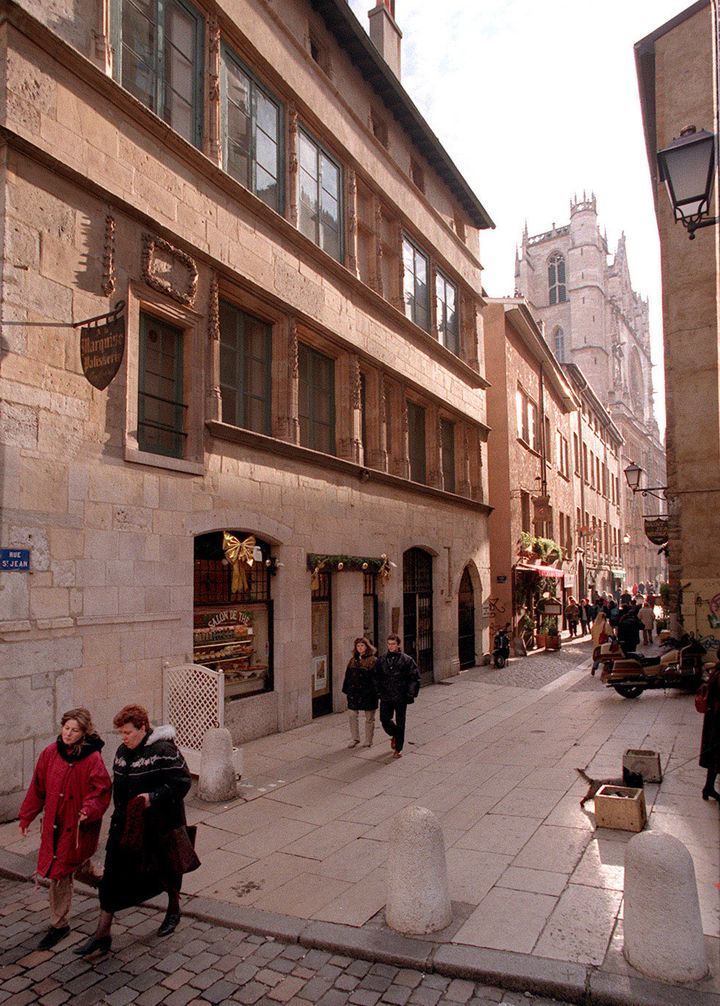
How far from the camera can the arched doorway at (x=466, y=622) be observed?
1998 centimetres

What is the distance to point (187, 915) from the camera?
5.17 meters

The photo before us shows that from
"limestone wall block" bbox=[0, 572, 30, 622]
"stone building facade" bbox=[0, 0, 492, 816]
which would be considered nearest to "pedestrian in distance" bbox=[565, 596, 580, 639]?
"stone building facade" bbox=[0, 0, 492, 816]

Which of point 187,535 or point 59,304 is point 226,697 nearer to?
point 187,535

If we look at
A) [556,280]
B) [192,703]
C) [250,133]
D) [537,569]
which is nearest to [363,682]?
[192,703]

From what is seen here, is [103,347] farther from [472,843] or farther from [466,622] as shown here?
[466,622]

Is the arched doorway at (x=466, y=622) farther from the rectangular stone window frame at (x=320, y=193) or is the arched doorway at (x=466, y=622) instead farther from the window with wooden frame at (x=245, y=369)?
the window with wooden frame at (x=245, y=369)

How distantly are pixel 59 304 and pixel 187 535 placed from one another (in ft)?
10.5

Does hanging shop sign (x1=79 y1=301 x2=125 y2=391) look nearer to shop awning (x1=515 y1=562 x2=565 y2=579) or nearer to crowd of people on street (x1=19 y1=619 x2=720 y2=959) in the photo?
crowd of people on street (x1=19 y1=619 x2=720 y2=959)

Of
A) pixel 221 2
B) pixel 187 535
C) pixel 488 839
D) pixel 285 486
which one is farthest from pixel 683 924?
pixel 221 2

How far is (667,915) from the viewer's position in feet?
13.0

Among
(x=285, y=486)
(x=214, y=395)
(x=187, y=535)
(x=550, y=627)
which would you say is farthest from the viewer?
(x=550, y=627)

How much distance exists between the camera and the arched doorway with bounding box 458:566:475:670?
65.6 feet

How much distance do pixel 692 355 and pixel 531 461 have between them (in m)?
10.8

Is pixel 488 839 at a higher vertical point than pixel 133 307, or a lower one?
lower
